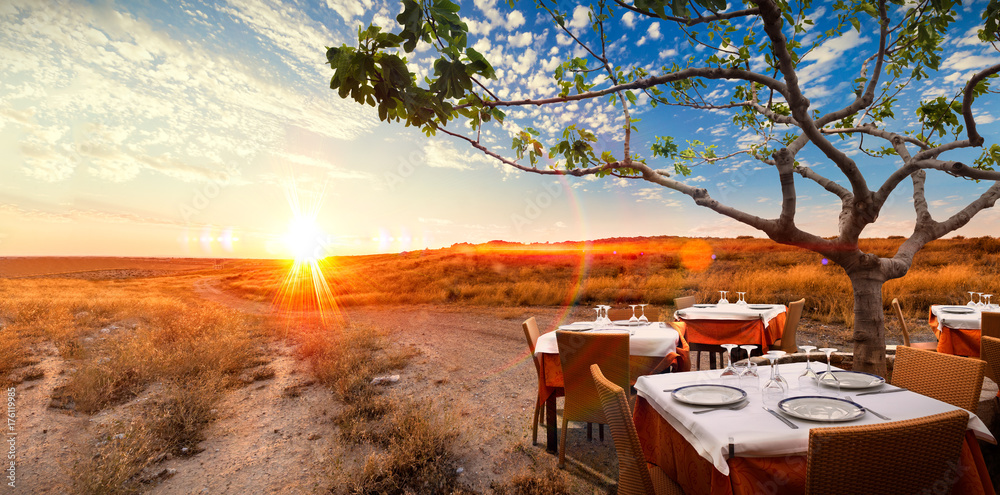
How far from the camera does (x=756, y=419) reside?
1.69 m

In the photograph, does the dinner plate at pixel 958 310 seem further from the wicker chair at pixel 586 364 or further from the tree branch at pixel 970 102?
the wicker chair at pixel 586 364

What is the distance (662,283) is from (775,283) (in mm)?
3389

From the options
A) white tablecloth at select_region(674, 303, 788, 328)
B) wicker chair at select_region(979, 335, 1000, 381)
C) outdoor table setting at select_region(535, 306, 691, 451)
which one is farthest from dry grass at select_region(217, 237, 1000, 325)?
outdoor table setting at select_region(535, 306, 691, 451)

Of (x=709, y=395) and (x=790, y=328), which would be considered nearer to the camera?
(x=709, y=395)

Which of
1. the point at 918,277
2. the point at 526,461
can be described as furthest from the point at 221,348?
the point at 918,277

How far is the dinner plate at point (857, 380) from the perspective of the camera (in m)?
2.06

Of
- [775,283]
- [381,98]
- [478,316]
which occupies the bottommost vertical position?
[478,316]

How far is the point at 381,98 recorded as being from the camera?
227cm

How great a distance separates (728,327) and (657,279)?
403 inches

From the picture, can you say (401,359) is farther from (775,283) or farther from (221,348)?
(775,283)

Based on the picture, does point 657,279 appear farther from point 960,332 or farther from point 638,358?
point 638,358

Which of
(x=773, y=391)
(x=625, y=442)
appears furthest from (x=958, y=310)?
(x=625, y=442)

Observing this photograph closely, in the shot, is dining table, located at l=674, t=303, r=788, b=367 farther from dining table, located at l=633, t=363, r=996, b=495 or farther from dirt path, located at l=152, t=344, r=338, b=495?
dirt path, located at l=152, t=344, r=338, b=495

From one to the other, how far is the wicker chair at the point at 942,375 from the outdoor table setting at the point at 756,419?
489 mm
